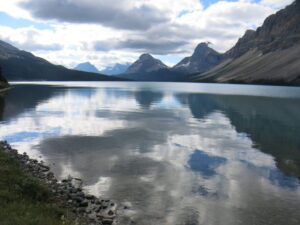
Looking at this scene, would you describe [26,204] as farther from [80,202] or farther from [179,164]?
[179,164]

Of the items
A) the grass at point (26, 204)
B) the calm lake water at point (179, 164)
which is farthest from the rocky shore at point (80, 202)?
the grass at point (26, 204)

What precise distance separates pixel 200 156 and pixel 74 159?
15313 millimetres

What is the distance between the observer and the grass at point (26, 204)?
19.4 metres

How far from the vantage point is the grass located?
762 inches

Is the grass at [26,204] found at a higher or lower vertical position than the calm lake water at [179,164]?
higher

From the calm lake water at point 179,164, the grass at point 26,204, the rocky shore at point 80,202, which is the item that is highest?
the grass at point 26,204

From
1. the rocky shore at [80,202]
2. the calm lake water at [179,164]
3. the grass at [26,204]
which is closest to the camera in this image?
the grass at [26,204]

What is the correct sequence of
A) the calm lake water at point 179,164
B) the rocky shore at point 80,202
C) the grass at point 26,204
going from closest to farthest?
1. the grass at point 26,204
2. the rocky shore at point 80,202
3. the calm lake water at point 179,164

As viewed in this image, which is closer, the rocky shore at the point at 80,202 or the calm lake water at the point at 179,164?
the rocky shore at the point at 80,202

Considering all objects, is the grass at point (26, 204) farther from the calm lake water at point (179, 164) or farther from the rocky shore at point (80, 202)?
the calm lake water at point (179, 164)

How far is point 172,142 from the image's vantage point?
5703 centimetres

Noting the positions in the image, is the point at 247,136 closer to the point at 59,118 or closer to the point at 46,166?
the point at 46,166

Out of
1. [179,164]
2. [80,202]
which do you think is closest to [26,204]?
[80,202]

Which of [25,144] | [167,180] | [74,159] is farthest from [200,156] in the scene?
[25,144]
